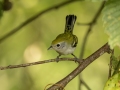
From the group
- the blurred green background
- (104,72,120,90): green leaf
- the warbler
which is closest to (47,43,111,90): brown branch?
(104,72,120,90): green leaf

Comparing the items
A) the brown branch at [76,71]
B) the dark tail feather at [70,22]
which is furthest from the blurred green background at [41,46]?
the brown branch at [76,71]

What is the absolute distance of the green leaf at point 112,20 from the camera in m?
0.60

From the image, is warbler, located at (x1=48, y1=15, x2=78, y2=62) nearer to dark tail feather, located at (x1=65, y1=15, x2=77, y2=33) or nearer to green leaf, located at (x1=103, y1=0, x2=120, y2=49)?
dark tail feather, located at (x1=65, y1=15, x2=77, y2=33)

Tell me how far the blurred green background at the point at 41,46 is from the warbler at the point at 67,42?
32.1 inches

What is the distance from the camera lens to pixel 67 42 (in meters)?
1.10

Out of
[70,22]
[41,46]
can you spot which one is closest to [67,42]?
[70,22]

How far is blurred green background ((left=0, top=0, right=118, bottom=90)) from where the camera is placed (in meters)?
1.96

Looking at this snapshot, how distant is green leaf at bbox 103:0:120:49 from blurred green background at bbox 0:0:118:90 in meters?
1.28

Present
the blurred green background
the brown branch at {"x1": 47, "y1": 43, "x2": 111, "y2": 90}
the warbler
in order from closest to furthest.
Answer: the brown branch at {"x1": 47, "y1": 43, "x2": 111, "y2": 90}, the warbler, the blurred green background

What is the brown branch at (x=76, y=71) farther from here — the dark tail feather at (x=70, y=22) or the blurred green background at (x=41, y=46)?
the blurred green background at (x=41, y=46)

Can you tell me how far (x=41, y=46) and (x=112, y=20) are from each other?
1.54m

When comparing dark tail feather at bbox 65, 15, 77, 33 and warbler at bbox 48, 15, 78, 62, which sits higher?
dark tail feather at bbox 65, 15, 77, 33

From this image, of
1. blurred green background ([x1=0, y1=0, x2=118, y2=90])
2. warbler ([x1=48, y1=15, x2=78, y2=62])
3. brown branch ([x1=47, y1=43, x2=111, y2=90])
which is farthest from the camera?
blurred green background ([x1=0, y1=0, x2=118, y2=90])

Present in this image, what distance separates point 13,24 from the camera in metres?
2.04
